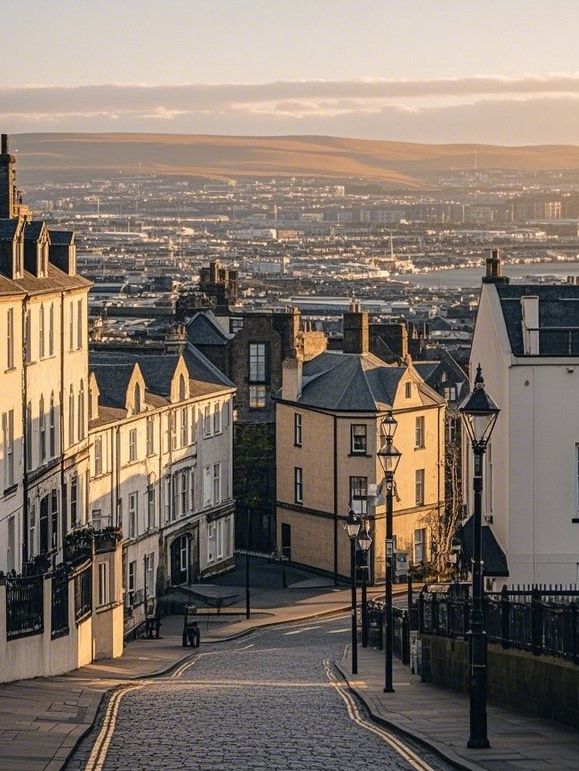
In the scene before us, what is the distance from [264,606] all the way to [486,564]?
111ft

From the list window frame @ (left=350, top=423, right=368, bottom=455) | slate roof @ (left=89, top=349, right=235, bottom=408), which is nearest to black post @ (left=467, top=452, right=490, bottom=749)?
slate roof @ (left=89, top=349, right=235, bottom=408)

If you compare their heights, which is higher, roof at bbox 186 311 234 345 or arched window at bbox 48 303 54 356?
roof at bbox 186 311 234 345

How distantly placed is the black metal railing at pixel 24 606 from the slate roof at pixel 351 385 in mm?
41238

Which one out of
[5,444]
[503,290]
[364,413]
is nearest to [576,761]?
[503,290]

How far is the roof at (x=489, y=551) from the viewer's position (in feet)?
142

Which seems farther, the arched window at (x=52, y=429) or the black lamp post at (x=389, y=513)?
the arched window at (x=52, y=429)

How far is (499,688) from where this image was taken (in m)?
32.4

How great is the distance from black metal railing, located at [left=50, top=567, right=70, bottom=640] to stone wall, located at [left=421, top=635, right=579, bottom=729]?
10.8 meters

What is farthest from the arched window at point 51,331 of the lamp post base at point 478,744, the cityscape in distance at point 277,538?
the lamp post base at point 478,744

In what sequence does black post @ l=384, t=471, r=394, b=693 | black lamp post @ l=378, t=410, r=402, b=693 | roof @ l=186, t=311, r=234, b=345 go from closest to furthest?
black post @ l=384, t=471, r=394, b=693 < black lamp post @ l=378, t=410, r=402, b=693 < roof @ l=186, t=311, r=234, b=345

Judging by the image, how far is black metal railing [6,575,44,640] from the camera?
4038 centimetres

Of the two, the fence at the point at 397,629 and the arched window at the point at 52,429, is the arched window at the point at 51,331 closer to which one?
the arched window at the point at 52,429

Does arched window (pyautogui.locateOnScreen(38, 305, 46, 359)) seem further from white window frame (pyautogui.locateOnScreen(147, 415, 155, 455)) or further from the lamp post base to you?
the lamp post base

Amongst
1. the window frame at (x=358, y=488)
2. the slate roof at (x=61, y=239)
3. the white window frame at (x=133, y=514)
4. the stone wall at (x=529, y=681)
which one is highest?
the slate roof at (x=61, y=239)
